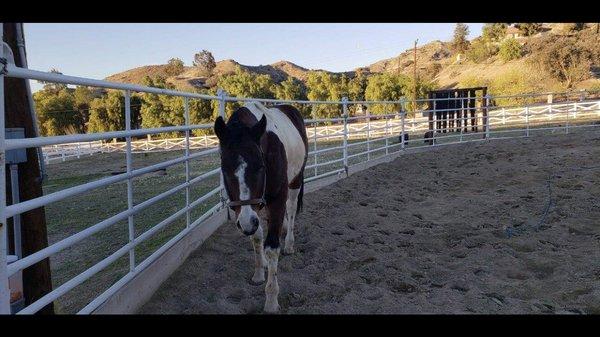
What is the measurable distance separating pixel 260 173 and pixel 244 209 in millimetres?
293

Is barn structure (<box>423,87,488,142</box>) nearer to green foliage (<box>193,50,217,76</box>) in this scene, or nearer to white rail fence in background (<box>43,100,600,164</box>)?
white rail fence in background (<box>43,100,600,164</box>)

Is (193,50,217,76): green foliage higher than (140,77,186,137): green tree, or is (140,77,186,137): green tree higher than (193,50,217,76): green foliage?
(193,50,217,76): green foliage

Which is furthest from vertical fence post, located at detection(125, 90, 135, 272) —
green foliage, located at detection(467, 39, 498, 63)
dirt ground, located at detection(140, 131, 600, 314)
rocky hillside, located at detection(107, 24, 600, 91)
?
green foliage, located at detection(467, 39, 498, 63)

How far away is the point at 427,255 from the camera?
149 inches

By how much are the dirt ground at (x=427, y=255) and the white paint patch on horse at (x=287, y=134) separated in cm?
83

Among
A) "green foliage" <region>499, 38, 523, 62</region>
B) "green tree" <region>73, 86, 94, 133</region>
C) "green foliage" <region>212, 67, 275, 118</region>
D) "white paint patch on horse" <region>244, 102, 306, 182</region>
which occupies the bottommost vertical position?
"white paint patch on horse" <region>244, 102, 306, 182</region>

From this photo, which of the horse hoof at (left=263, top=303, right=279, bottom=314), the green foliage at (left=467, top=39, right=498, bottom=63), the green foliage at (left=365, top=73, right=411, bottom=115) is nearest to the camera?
the horse hoof at (left=263, top=303, right=279, bottom=314)

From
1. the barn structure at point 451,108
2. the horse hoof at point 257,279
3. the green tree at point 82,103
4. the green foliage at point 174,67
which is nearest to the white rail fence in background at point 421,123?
the barn structure at point 451,108

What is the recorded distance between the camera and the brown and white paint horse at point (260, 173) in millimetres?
2633

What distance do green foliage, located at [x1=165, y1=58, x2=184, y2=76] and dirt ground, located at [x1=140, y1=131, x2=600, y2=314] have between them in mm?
98589

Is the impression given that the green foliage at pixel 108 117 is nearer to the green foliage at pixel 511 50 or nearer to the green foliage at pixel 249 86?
the green foliage at pixel 249 86

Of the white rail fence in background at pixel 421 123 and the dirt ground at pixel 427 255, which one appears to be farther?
the white rail fence in background at pixel 421 123

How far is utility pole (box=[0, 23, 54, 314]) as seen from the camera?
2.40m
